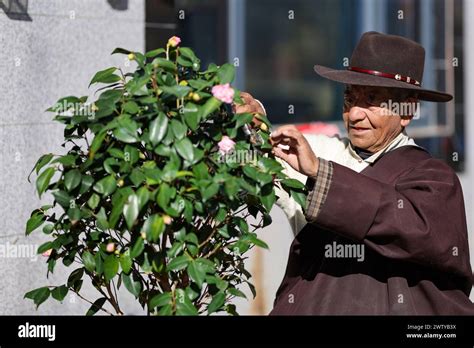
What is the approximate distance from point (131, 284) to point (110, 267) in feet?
0.48

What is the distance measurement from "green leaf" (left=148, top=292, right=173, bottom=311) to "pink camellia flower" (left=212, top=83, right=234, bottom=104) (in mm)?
696

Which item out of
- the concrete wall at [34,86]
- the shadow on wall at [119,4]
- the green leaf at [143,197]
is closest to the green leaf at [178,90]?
the green leaf at [143,197]

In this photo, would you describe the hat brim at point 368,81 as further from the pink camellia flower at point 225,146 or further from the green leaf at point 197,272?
the green leaf at point 197,272

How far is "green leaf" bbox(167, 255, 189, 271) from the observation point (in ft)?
11.1

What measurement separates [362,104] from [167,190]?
3.58 feet

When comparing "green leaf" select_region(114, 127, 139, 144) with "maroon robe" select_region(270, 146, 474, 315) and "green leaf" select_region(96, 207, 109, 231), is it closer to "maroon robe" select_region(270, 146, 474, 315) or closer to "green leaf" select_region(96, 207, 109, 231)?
"green leaf" select_region(96, 207, 109, 231)

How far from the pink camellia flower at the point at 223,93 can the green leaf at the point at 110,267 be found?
2.21 feet

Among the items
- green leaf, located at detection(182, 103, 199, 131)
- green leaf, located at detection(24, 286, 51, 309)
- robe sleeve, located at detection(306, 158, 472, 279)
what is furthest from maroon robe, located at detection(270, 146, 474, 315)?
green leaf, located at detection(24, 286, 51, 309)

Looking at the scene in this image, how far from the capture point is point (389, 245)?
3574 millimetres

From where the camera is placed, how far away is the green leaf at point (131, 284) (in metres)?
3.57

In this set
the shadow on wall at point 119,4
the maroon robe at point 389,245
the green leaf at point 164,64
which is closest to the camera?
the green leaf at point 164,64

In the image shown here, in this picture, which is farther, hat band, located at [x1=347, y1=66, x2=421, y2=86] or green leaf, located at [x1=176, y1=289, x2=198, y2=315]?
hat band, located at [x1=347, y1=66, x2=421, y2=86]

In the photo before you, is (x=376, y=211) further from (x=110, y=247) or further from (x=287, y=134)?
(x=110, y=247)

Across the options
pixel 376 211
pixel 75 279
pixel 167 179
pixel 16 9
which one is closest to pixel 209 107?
pixel 167 179
